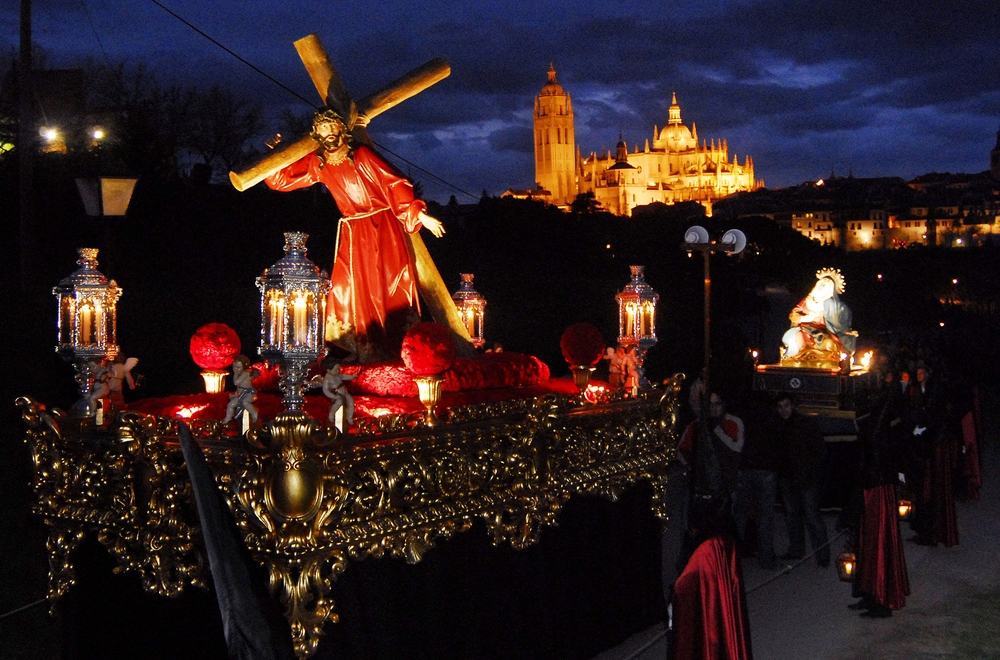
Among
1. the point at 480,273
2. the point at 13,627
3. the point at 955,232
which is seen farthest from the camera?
the point at 955,232

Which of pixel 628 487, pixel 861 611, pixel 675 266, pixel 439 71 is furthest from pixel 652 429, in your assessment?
pixel 675 266

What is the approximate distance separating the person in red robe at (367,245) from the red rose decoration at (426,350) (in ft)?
2.92

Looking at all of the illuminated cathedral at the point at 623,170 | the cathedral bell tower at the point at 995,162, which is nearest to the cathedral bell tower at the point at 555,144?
the illuminated cathedral at the point at 623,170

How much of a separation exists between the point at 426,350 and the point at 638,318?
8.89 feet

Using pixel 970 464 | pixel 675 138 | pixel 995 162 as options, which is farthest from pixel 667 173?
pixel 970 464

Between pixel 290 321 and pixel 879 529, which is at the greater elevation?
pixel 290 321

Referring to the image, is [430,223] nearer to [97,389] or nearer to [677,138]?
[97,389]

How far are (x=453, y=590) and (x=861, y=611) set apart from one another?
3926 mm

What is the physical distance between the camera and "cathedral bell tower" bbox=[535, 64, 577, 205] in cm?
11938

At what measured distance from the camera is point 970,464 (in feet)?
41.7

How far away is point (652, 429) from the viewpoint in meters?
7.24

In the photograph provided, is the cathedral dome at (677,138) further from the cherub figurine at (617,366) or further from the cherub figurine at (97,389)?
the cherub figurine at (97,389)

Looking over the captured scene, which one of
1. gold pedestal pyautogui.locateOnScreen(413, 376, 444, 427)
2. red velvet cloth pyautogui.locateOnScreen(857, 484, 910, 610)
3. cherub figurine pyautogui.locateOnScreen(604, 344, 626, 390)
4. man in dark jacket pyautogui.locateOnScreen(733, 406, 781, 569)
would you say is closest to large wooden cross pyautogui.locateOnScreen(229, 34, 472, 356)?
cherub figurine pyautogui.locateOnScreen(604, 344, 626, 390)

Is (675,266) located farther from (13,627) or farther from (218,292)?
(13,627)
